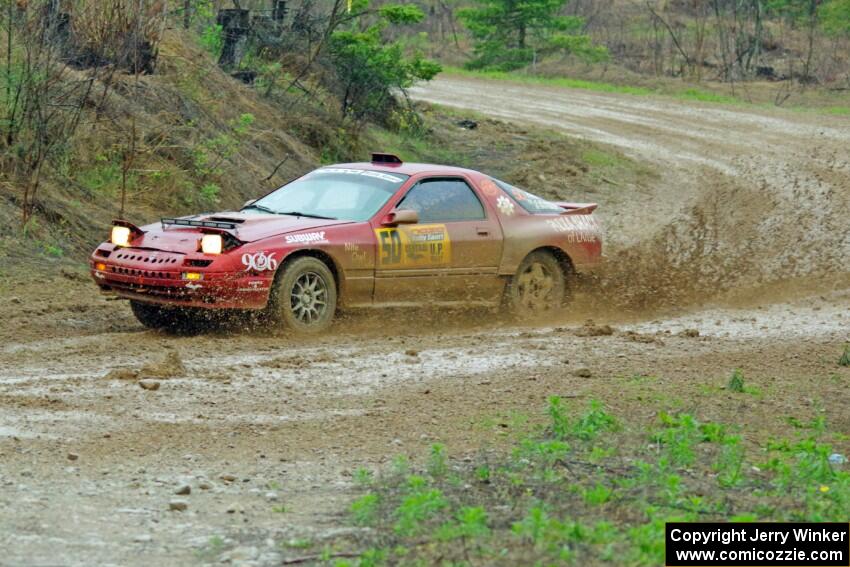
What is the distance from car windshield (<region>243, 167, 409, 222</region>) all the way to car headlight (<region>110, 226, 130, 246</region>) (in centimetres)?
137

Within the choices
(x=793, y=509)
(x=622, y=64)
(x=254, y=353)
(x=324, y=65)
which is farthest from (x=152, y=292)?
(x=622, y=64)

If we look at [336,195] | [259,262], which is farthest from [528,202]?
[259,262]

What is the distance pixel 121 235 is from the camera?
1115 centimetres

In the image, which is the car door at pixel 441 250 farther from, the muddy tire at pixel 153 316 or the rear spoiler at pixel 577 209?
the muddy tire at pixel 153 316

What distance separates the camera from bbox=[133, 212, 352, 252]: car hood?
10867 mm

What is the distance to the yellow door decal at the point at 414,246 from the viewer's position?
11.7 metres

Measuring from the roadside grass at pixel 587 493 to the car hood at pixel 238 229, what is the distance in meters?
3.63

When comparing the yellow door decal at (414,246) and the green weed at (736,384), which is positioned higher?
the yellow door decal at (414,246)

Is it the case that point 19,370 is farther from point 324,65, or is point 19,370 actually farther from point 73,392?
point 324,65

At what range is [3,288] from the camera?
41.2 feet

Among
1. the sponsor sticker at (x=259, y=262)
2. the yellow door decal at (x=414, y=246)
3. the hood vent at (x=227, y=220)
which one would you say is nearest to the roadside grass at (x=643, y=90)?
the yellow door decal at (x=414, y=246)

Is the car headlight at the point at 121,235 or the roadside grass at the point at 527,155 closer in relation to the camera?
the car headlight at the point at 121,235

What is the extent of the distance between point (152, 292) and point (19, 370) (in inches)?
66.0

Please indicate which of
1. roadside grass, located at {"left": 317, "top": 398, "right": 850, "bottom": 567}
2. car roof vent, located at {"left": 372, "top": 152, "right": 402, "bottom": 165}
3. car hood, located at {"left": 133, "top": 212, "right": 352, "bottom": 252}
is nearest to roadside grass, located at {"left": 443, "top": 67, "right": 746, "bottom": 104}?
car roof vent, located at {"left": 372, "top": 152, "right": 402, "bottom": 165}
